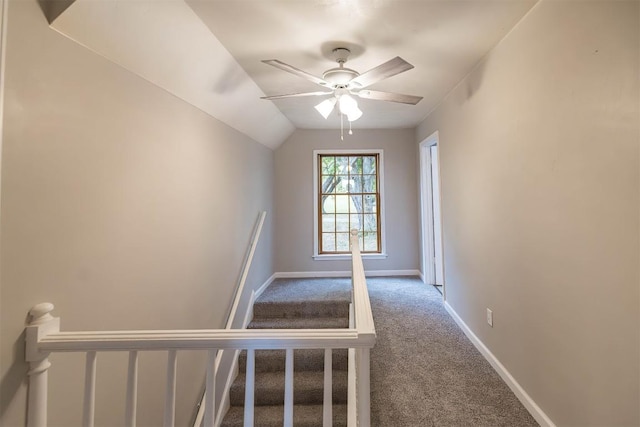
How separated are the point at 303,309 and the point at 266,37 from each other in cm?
285

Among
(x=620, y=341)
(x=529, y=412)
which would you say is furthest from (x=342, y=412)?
(x=620, y=341)

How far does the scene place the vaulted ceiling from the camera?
1495 mm

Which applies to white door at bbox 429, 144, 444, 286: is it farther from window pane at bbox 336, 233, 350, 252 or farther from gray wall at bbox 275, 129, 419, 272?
window pane at bbox 336, 233, 350, 252

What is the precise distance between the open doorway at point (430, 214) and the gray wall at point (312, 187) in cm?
39

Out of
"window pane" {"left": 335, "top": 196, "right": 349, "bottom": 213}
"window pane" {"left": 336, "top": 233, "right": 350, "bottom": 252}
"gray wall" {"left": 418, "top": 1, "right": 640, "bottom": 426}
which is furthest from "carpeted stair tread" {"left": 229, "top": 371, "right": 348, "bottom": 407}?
"window pane" {"left": 335, "top": 196, "right": 349, "bottom": 213}

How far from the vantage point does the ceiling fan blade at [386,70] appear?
5.88ft

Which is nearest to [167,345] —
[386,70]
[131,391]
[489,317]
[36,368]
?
[131,391]

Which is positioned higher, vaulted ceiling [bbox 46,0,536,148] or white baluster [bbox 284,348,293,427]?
vaulted ceiling [bbox 46,0,536,148]

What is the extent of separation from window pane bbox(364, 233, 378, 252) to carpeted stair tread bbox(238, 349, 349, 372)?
6.98 feet

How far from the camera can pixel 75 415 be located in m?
1.30

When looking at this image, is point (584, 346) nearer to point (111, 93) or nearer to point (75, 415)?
point (75, 415)

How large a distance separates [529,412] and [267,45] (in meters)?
3.03

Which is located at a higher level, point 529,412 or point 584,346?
point 584,346

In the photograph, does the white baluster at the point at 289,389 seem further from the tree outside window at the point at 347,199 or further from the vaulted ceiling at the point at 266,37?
the tree outside window at the point at 347,199
